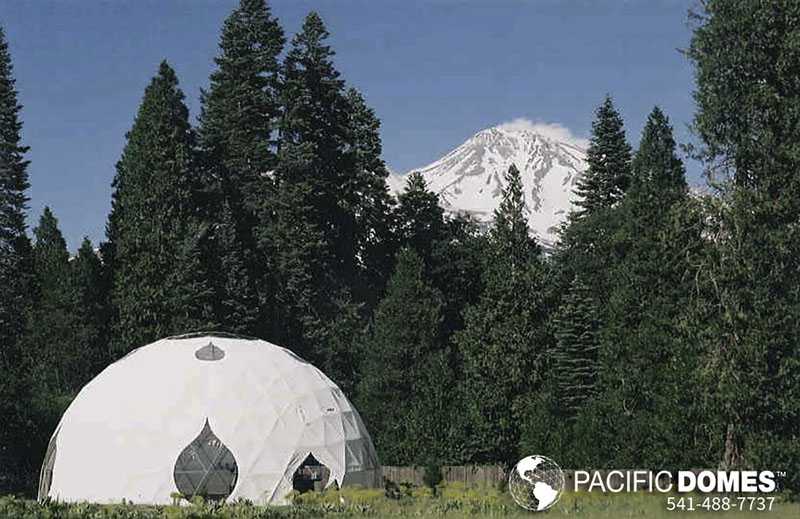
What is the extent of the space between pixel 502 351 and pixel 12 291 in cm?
2197

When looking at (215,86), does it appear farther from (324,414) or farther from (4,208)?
(324,414)

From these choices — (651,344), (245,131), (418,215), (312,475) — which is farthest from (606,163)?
(312,475)

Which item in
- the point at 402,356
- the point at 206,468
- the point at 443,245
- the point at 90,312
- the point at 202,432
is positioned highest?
the point at 443,245

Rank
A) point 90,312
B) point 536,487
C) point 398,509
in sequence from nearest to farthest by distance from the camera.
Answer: point 398,509, point 536,487, point 90,312

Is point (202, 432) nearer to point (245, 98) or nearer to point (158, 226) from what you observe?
point (158, 226)

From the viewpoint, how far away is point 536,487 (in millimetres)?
29812

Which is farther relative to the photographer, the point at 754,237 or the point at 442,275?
the point at 442,275

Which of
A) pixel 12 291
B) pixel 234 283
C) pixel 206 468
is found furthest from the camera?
pixel 234 283

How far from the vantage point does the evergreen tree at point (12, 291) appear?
46250mm

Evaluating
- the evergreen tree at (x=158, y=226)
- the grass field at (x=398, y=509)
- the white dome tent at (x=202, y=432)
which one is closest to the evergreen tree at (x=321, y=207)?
the evergreen tree at (x=158, y=226)

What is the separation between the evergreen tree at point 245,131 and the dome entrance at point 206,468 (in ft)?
76.0

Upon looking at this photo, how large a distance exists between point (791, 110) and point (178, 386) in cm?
1970

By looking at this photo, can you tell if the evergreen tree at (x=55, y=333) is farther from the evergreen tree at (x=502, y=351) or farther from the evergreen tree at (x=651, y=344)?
the evergreen tree at (x=651, y=344)

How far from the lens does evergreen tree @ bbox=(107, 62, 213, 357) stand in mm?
50781
